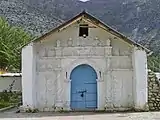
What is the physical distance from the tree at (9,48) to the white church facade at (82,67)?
21076 millimetres

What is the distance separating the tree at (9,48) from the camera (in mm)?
44781

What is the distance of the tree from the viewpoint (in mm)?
44781

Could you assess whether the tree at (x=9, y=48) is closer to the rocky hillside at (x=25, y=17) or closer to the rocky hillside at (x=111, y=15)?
the rocky hillside at (x=111, y=15)

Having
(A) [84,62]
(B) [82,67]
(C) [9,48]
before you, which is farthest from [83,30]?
(C) [9,48]

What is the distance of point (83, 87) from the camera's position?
70.4 ft

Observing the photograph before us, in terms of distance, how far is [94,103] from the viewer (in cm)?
2130

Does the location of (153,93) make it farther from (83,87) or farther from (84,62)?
(84,62)

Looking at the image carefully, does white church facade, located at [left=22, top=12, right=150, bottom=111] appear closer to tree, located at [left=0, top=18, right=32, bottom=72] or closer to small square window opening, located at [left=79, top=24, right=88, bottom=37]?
small square window opening, located at [left=79, top=24, right=88, bottom=37]

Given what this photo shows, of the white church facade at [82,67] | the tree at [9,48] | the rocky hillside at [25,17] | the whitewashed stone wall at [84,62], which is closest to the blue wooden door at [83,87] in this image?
the white church facade at [82,67]

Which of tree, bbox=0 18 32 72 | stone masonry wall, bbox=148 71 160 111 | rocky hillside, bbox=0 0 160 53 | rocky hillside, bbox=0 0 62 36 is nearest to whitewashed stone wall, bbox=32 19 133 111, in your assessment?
stone masonry wall, bbox=148 71 160 111

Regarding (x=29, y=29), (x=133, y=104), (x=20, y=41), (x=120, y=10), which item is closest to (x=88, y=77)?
(x=133, y=104)

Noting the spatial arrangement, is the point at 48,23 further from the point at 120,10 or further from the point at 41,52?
the point at 41,52

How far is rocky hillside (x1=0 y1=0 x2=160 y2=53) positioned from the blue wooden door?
38542mm

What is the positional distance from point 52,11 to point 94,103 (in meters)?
84.6
